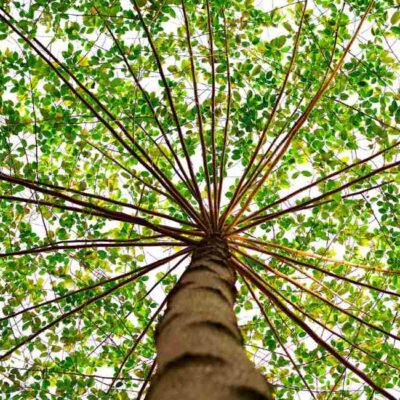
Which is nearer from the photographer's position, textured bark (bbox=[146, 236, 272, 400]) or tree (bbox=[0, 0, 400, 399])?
textured bark (bbox=[146, 236, 272, 400])

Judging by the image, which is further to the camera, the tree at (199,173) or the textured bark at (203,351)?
the tree at (199,173)

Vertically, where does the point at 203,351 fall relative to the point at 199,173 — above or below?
below

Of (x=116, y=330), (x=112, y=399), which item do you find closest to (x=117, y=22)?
(x=116, y=330)

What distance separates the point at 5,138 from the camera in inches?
179

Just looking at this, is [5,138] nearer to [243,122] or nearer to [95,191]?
[95,191]

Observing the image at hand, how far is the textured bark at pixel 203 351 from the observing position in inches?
43.1

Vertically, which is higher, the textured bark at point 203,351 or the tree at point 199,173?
the tree at point 199,173

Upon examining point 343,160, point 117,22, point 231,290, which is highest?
point 117,22

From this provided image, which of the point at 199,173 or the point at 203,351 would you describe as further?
the point at 199,173

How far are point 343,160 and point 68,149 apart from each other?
9.52 ft

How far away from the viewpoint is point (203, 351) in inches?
50.3

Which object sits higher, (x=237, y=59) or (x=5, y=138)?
(x=237, y=59)

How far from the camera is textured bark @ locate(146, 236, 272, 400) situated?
110cm

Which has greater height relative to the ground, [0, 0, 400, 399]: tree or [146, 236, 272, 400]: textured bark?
[0, 0, 400, 399]: tree
